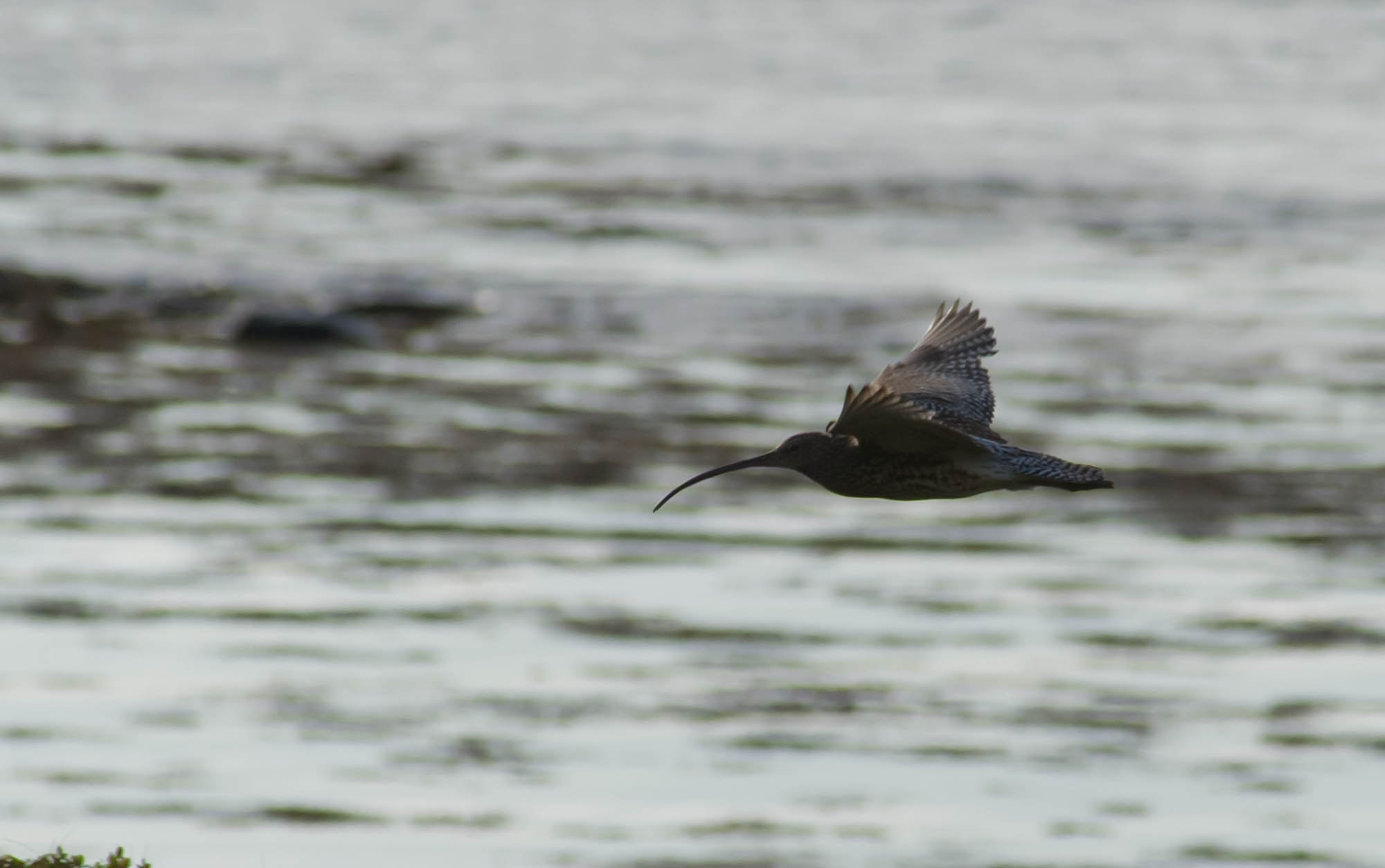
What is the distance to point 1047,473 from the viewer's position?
23.8 feet

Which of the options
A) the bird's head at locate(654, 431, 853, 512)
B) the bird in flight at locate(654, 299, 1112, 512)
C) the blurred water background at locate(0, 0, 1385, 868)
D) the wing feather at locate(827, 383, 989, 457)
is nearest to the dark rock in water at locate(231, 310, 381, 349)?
the blurred water background at locate(0, 0, 1385, 868)

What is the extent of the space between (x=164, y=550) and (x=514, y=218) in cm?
2206

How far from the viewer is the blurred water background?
62.2ft

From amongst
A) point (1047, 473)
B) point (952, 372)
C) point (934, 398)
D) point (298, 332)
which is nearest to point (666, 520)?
point (298, 332)

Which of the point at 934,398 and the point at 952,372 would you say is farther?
the point at 952,372

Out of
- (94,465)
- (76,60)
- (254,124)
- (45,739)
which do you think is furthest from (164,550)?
(76,60)

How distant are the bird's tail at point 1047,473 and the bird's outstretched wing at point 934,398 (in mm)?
123

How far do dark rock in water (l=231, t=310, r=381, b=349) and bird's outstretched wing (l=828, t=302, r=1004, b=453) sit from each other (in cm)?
2541

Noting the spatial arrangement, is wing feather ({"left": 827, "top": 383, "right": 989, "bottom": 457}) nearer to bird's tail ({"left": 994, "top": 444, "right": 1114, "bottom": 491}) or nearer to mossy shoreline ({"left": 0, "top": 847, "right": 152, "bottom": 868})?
bird's tail ({"left": 994, "top": 444, "right": 1114, "bottom": 491})

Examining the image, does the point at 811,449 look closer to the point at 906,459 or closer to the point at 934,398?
the point at 906,459

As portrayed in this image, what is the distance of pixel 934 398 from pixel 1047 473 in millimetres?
1100

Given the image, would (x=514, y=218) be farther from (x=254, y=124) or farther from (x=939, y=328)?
(x=939, y=328)

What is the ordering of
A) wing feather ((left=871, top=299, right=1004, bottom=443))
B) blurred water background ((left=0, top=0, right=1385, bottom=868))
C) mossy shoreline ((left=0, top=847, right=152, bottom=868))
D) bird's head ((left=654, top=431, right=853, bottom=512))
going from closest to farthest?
mossy shoreline ((left=0, top=847, right=152, bottom=868)) < bird's head ((left=654, top=431, right=853, bottom=512)) < wing feather ((left=871, top=299, right=1004, bottom=443)) < blurred water background ((left=0, top=0, right=1385, bottom=868))

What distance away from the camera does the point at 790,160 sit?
54.6 metres
